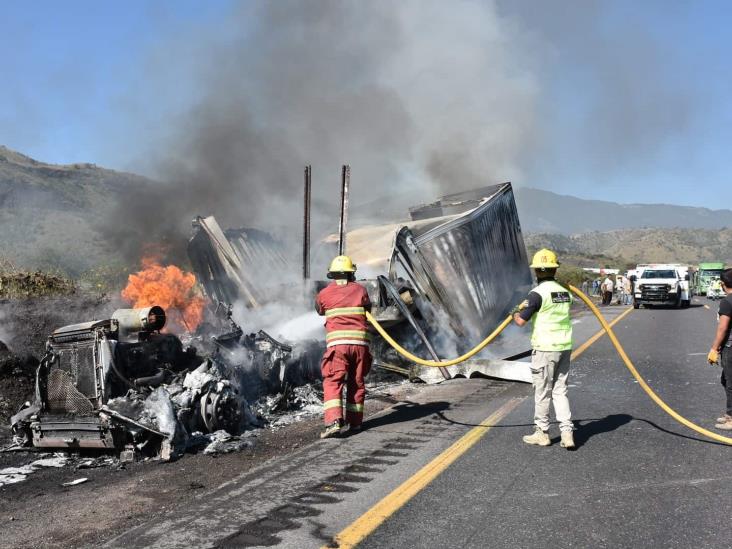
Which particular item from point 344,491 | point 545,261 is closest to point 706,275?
point 545,261

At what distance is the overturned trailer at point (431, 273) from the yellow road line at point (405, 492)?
302 centimetres

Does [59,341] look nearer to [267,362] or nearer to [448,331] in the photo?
[267,362]

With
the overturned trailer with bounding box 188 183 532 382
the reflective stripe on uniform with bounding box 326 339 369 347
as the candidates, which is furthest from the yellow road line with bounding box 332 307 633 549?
the overturned trailer with bounding box 188 183 532 382

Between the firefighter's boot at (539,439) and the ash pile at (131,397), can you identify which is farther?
the ash pile at (131,397)

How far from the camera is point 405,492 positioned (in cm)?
389

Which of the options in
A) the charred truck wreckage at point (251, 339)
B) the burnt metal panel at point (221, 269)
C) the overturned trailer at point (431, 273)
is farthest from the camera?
the burnt metal panel at point (221, 269)

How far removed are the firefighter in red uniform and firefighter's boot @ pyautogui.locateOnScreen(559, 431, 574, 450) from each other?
1.78 metres

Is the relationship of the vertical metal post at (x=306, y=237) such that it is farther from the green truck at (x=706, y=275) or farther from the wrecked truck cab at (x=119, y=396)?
the green truck at (x=706, y=275)

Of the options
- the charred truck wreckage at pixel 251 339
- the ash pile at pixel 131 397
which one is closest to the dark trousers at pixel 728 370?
the charred truck wreckage at pixel 251 339

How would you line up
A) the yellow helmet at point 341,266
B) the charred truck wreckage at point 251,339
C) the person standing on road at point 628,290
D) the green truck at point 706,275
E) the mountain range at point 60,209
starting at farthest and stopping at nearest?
1. the green truck at point 706,275
2. the person standing on road at point 628,290
3. the mountain range at point 60,209
4. the yellow helmet at point 341,266
5. the charred truck wreckage at point 251,339

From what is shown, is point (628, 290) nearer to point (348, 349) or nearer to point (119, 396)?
point (348, 349)

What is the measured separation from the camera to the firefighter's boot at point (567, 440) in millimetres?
4805

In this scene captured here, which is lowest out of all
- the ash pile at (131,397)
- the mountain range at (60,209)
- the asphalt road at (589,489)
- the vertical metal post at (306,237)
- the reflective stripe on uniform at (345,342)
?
the asphalt road at (589,489)

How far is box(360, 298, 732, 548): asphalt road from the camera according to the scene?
3203mm
